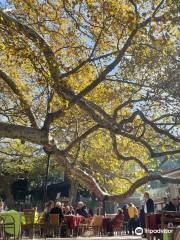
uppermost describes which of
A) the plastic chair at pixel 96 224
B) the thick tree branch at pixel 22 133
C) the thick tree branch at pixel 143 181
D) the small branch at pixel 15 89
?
the small branch at pixel 15 89

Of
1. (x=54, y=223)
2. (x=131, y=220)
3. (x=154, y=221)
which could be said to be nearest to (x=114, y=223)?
(x=131, y=220)

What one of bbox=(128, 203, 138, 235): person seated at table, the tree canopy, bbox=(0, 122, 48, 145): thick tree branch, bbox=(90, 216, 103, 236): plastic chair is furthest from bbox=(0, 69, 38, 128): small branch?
bbox=(128, 203, 138, 235): person seated at table

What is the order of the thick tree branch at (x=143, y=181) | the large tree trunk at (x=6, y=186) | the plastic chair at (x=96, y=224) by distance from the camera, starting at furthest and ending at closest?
the large tree trunk at (x=6, y=186) < the plastic chair at (x=96, y=224) < the thick tree branch at (x=143, y=181)

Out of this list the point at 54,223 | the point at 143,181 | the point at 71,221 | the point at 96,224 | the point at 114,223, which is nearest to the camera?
the point at 54,223

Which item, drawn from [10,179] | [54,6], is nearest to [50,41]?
[54,6]

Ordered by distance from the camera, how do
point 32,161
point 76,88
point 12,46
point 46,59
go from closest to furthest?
1. point 12,46
2. point 46,59
3. point 76,88
4. point 32,161

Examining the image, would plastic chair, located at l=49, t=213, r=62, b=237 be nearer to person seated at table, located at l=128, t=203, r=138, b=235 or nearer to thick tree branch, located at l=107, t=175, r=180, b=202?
thick tree branch, located at l=107, t=175, r=180, b=202

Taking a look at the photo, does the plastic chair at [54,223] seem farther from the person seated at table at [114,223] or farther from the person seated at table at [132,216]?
the person seated at table at [132,216]

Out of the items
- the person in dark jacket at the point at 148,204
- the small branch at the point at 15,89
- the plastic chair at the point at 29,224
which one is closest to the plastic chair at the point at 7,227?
the plastic chair at the point at 29,224

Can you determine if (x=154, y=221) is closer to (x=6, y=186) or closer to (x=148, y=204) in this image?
(x=148, y=204)

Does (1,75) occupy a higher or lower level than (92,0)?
lower

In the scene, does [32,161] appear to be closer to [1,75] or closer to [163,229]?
[1,75]

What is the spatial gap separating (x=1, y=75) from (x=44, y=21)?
2042mm

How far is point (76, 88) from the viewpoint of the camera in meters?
11.7
